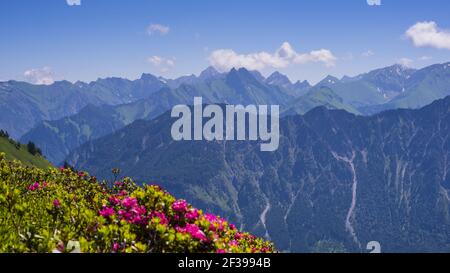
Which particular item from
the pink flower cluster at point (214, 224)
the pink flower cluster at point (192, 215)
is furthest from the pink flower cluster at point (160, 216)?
the pink flower cluster at point (214, 224)

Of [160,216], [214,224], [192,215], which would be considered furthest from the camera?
[192,215]

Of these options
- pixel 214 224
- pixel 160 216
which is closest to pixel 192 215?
pixel 214 224

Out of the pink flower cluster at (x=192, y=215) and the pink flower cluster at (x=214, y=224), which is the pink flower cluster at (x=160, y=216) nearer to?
the pink flower cluster at (x=192, y=215)

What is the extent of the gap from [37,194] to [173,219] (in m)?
11.5

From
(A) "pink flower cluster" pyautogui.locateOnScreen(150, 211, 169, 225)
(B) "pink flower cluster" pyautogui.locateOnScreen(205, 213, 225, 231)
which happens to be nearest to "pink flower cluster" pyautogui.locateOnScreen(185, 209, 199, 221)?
(B) "pink flower cluster" pyautogui.locateOnScreen(205, 213, 225, 231)

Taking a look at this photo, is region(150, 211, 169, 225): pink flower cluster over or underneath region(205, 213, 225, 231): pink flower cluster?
over

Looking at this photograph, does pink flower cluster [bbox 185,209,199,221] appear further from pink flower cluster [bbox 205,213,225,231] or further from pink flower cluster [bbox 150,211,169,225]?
pink flower cluster [bbox 150,211,169,225]

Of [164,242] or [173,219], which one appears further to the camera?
[173,219]

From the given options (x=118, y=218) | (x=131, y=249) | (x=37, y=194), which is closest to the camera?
(x=131, y=249)

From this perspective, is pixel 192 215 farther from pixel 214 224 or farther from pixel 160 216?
pixel 160 216

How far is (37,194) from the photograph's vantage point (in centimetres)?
2236
